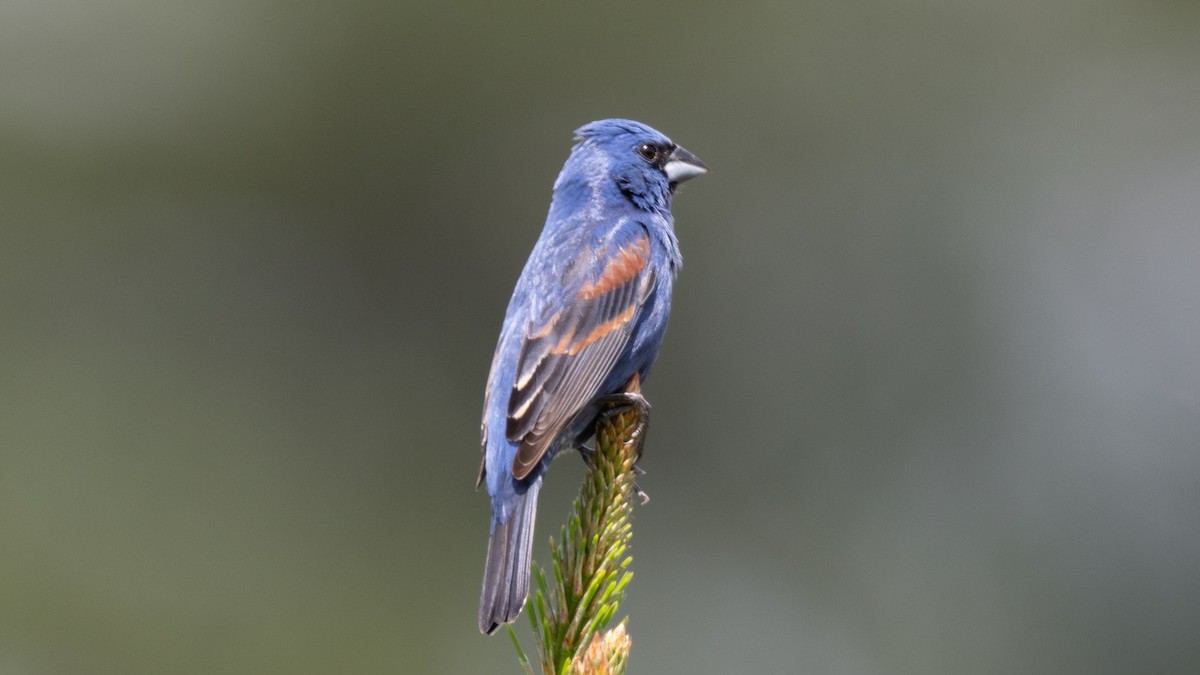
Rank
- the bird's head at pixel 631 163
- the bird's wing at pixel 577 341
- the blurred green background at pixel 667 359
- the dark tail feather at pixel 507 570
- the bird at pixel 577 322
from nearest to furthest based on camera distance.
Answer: the dark tail feather at pixel 507 570 → the bird at pixel 577 322 → the bird's wing at pixel 577 341 → the bird's head at pixel 631 163 → the blurred green background at pixel 667 359

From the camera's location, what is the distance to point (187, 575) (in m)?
8.35

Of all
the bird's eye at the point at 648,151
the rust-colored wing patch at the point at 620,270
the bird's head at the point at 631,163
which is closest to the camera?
the rust-colored wing patch at the point at 620,270

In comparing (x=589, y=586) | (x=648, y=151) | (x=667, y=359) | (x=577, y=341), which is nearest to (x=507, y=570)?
(x=589, y=586)

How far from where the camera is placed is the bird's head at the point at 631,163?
4461 mm

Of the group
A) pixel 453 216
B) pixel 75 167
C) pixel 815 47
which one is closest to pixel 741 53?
pixel 815 47

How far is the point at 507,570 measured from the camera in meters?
2.95

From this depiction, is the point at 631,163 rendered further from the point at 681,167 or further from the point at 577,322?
the point at 577,322

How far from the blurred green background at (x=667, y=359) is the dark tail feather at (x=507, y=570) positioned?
4.08 meters

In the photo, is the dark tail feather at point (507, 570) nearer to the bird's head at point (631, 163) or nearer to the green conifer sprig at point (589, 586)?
the green conifer sprig at point (589, 586)

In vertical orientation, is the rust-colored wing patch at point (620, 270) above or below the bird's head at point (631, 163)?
below

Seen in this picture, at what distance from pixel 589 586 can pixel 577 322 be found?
1.35 meters

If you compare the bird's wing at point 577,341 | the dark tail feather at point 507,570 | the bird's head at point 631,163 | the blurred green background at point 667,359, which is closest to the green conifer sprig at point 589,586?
the dark tail feather at point 507,570

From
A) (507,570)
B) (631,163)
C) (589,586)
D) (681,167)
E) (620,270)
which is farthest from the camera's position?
(681,167)

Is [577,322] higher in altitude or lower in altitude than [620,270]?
lower
